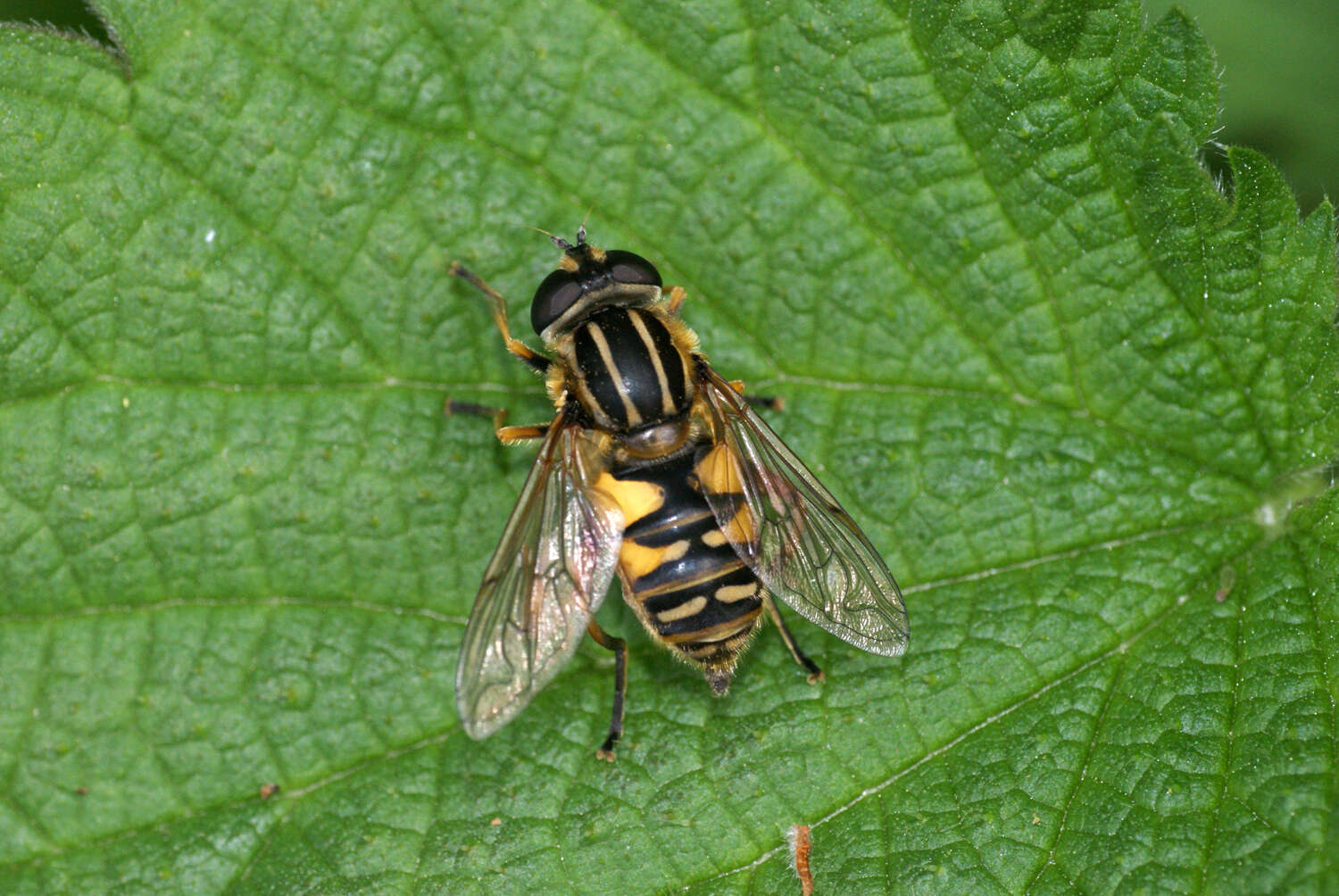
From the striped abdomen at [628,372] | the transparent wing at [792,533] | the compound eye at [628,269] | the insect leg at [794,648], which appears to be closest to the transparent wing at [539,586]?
the striped abdomen at [628,372]

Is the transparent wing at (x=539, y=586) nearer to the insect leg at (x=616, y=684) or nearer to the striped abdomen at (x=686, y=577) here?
the striped abdomen at (x=686, y=577)

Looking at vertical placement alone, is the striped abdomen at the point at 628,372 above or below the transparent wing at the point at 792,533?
above

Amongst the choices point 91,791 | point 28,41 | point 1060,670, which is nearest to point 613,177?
point 28,41

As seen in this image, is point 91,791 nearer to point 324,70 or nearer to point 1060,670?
point 324,70

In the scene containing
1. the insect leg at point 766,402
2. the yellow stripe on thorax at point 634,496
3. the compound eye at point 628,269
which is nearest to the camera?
the yellow stripe on thorax at point 634,496

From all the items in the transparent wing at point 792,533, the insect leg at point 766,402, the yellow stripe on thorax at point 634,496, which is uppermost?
the insect leg at point 766,402

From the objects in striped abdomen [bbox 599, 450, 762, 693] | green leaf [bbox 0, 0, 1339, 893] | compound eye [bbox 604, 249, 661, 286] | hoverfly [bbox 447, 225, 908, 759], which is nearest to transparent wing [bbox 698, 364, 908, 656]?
hoverfly [bbox 447, 225, 908, 759]

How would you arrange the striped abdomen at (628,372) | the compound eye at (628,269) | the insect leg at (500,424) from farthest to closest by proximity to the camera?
the insect leg at (500,424)
the compound eye at (628,269)
the striped abdomen at (628,372)
